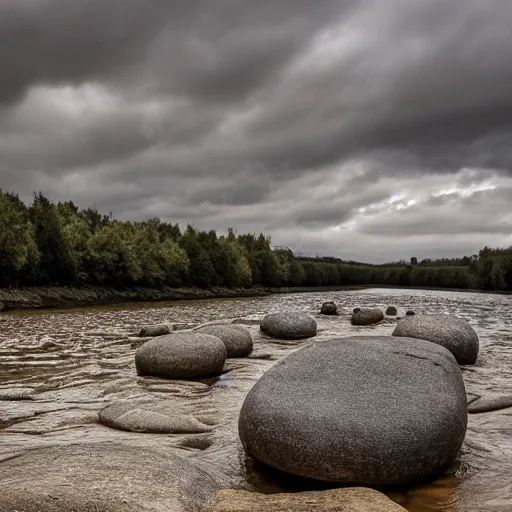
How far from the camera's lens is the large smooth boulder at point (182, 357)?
34.5 ft

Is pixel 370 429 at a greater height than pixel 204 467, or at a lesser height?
greater

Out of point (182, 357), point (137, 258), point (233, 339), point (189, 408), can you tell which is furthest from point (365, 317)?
point (137, 258)

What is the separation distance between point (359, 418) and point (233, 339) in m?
8.26

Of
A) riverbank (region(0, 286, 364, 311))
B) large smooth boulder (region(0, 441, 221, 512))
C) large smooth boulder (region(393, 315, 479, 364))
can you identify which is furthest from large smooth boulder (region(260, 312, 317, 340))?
riverbank (region(0, 286, 364, 311))

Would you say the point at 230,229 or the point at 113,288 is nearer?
the point at 113,288

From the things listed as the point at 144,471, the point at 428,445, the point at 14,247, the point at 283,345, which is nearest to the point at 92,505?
the point at 144,471

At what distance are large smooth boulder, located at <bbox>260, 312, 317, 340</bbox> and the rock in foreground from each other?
46.8 feet

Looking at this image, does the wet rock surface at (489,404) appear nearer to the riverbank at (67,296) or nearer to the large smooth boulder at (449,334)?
the large smooth boulder at (449,334)

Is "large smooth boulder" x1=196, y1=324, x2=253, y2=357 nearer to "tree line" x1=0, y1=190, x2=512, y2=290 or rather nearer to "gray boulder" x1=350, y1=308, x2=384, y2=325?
"gray boulder" x1=350, y1=308, x2=384, y2=325

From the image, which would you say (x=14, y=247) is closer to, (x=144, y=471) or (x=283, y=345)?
(x=283, y=345)

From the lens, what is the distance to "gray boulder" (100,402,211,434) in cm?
693

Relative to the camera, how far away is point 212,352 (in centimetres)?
1079

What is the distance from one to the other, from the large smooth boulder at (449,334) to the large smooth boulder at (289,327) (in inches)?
218

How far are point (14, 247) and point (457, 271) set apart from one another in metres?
115
